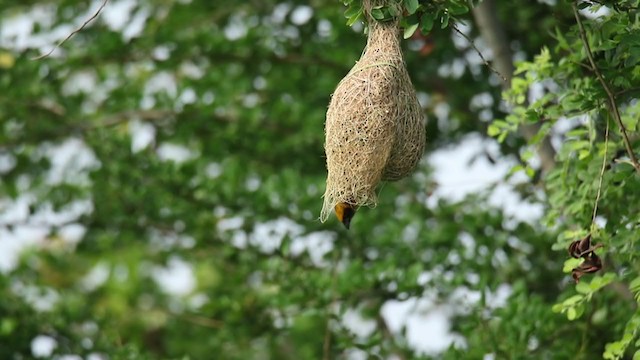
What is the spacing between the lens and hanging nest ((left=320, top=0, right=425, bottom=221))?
→ 2.58m

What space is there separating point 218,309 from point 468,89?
1422mm

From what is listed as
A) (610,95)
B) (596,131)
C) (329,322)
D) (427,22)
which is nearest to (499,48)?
(596,131)

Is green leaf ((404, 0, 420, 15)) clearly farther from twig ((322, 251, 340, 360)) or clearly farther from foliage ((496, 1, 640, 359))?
twig ((322, 251, 340, 360))

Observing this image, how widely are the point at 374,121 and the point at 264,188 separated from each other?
2.03m

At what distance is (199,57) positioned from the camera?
191 inches

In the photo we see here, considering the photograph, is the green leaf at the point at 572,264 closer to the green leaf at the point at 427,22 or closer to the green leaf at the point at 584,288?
the green leaf at the point at 584,288

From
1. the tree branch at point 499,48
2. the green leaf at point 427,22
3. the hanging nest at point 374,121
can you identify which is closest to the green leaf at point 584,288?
the hanging nest at point 374,121

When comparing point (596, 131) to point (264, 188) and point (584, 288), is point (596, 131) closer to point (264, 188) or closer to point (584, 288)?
point (584, 288)

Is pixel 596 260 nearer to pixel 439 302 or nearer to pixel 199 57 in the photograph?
pixel 439 302

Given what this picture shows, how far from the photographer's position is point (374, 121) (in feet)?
8.45

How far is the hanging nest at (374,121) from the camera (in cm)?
258

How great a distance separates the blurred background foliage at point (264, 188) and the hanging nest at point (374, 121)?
1.08m

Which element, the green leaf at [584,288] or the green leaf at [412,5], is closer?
the green leaf at [412,5]

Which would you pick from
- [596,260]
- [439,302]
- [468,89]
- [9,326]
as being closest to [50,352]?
[9,326]
